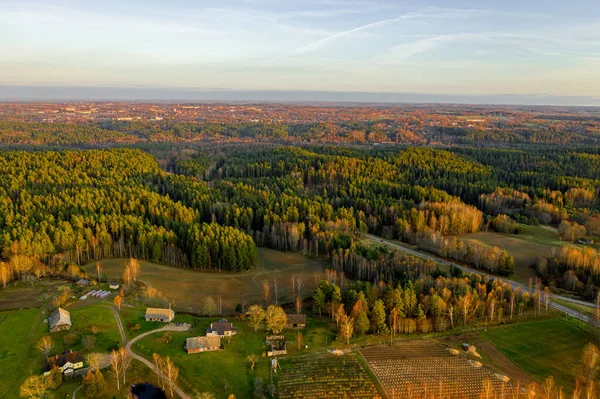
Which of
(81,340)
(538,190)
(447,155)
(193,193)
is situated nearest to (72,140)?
A: (193,193)

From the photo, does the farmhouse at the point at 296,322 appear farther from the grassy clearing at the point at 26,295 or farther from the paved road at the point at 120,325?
the grassy clearing at the point at 26,295

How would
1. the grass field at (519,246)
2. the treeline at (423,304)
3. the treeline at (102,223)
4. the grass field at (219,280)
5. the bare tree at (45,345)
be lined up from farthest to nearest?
1. the grass field at (519,246)
2. the treeline at (102,223)
3. the grass field at (219,280)
4. the treeline at (423,304)
5. the bare tree at (45,345)

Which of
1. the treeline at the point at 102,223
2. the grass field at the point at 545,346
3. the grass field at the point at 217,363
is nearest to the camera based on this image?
the grass field at the point at 217,363

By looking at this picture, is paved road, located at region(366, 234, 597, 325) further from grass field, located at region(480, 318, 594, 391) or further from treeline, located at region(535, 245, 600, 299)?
treeline, located at region(535, 245, 600, 299)

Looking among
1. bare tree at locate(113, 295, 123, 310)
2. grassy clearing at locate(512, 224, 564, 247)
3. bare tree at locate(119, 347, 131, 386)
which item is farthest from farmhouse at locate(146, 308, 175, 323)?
grassy clearing at locate(512, 224, 564, 247)

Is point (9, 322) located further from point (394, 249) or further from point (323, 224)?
point (394, 249)

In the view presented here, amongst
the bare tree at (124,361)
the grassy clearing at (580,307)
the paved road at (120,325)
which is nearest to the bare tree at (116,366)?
the bare tree at (124,361)

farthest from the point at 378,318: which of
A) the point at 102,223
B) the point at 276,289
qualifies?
the point at 102,223
